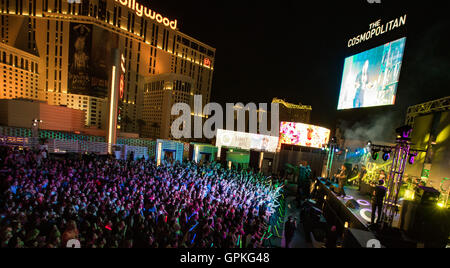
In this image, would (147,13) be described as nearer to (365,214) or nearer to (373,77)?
(373,77)

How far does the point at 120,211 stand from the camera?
5.83 meters

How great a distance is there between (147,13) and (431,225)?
180ft

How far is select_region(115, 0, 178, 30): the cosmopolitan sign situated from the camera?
41300 millimetres

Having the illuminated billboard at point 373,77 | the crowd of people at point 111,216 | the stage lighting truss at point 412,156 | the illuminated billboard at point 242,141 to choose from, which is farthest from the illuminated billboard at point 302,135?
the crowd of people at point 111,216

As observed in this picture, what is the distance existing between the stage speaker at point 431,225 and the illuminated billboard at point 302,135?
15.8 metres

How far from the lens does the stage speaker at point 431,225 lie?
206 inches

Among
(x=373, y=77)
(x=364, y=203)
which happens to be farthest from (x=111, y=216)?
(x=373, y=77)

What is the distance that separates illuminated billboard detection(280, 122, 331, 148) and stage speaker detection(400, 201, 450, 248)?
51.9 ft

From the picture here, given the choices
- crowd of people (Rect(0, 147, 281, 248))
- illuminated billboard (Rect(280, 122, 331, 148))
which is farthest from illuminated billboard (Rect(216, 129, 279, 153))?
crowd of people (Rect(0, 147, 281, 248))

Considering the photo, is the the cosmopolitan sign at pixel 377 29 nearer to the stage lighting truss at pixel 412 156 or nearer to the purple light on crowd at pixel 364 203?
the stage lighting truss at pixel 412 156

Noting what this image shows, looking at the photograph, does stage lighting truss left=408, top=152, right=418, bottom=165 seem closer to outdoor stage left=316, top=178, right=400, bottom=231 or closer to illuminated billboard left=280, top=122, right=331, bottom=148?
outdoor stage left=316, top=178, right=400, bottom=231
